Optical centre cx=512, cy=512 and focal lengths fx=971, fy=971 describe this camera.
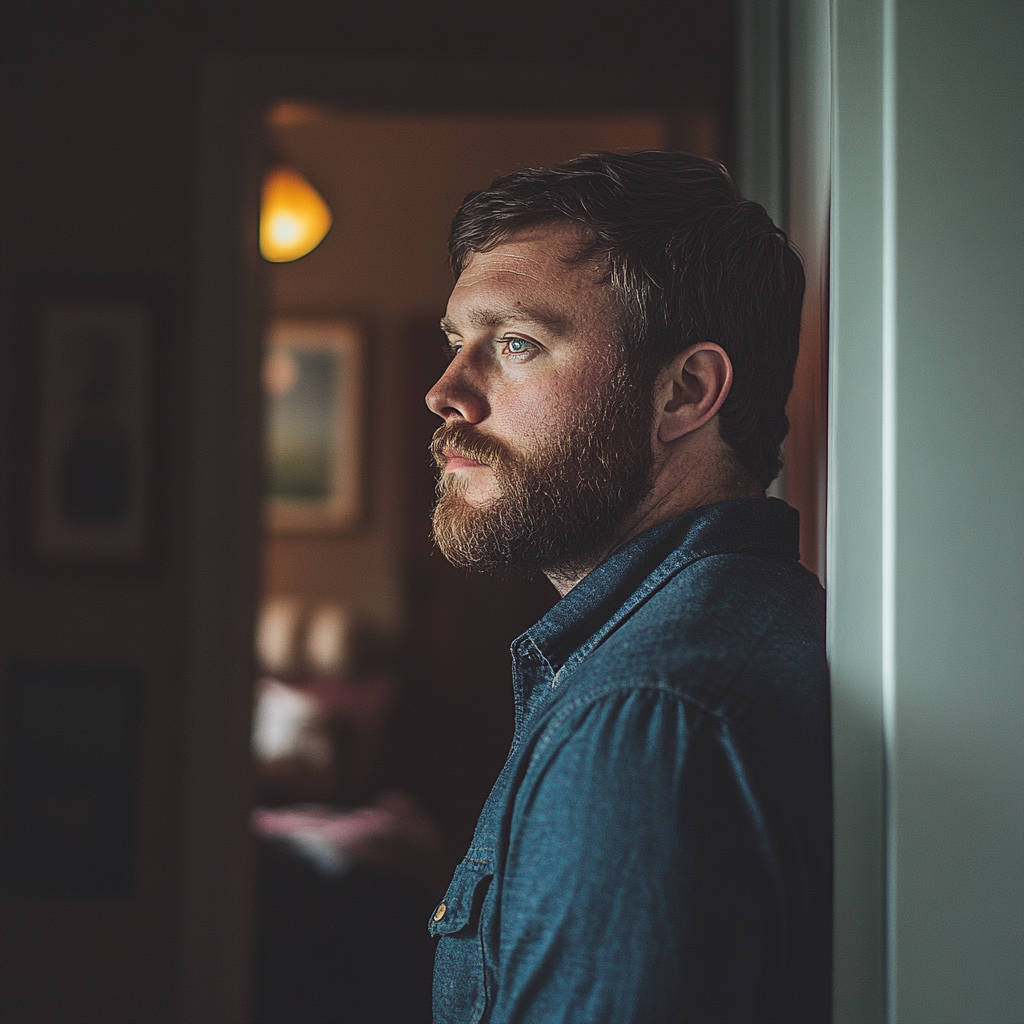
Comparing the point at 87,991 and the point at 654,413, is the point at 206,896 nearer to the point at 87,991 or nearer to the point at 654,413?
the point at 87,991

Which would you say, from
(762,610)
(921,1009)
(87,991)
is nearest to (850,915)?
(921,1009)

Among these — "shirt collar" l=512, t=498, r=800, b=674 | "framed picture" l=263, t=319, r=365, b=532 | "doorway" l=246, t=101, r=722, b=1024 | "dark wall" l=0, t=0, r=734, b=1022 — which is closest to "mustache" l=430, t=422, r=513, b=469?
"shirt collar" l=512, t=498, r=800, b=674

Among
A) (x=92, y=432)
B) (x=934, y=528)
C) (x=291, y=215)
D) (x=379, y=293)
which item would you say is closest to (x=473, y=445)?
(x=934, y=528)

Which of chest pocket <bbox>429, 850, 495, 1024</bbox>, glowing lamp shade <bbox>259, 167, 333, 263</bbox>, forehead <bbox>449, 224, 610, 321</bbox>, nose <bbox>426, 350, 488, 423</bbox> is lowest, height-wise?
chest pocket <bbox>429, 850, 495, 1024</bbox>

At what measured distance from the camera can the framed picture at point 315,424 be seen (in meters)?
4.76

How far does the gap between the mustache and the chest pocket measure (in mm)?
293

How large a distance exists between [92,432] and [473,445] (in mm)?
1593

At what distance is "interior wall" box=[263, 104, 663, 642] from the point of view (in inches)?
179

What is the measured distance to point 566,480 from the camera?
2.48ft

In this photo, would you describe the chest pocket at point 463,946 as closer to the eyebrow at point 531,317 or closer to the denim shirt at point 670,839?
the denim shirt at point 670,839

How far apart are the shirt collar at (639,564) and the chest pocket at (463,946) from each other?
0.17 m

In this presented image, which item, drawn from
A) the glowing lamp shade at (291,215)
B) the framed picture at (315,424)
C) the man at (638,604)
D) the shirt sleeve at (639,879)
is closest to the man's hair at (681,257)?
the man at (638,604)

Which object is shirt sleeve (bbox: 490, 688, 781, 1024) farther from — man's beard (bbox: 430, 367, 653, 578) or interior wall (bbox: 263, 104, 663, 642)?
interior wall (bbox: 263, 104, 663, 642)

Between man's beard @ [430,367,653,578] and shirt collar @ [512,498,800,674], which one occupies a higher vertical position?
man's beard @ [430,367,653,578]
